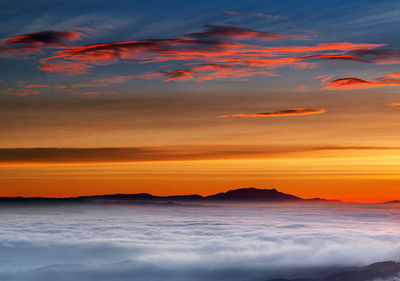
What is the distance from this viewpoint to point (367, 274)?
553 ft

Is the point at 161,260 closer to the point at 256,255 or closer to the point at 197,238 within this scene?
the point at 197,238

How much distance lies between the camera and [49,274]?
18462cm

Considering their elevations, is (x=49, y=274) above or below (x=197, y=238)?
below

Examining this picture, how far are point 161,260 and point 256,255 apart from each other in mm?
31067

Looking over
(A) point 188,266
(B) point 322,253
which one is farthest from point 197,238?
(B) point 322,253

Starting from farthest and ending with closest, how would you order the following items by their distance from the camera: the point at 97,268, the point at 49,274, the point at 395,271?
1. the point at 97,268
2. the point at 49,274
3. the point at 395,271

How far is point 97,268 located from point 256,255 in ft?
Result: 180

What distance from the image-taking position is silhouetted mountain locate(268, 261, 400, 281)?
6491 inches

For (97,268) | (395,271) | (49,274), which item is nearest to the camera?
(395,271)

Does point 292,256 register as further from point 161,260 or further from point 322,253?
point 161,260

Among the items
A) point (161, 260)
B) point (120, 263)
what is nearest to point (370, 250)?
point (161, 260)

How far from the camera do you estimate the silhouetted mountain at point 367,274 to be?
A: 541 feet

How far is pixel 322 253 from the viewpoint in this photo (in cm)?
19425

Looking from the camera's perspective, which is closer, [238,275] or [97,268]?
[238,275]
